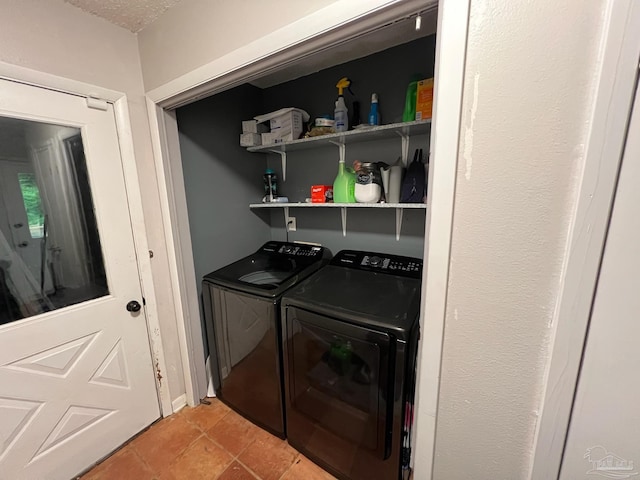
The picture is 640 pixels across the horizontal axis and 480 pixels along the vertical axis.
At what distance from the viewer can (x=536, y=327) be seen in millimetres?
646

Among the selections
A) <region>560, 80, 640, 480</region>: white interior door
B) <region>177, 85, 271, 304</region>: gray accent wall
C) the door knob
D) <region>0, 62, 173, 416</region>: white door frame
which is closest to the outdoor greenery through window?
<region>0, 62, 173, 416</region>: white door frame

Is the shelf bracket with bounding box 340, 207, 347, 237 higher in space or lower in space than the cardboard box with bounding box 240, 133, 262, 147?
lower

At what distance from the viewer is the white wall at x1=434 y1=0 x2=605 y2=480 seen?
21.7 inches

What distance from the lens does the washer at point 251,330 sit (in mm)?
1446

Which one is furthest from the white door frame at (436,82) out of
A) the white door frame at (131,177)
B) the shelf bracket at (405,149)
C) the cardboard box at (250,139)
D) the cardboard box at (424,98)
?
the shelf bracket at (405,149)

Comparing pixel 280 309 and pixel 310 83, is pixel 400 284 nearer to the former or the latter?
pixel 280 309

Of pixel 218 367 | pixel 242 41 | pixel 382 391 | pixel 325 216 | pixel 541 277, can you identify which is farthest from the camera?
pixel 325 216

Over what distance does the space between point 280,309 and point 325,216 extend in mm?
890

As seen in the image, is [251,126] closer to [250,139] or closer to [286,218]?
[250,139]

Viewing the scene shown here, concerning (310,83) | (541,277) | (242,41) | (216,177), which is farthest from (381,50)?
(541,277)

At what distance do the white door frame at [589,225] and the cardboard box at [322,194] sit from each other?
1375 mm

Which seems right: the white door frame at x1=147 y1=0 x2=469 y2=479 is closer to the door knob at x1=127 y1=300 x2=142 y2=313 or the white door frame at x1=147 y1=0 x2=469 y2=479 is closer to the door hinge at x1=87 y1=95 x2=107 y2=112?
the door hinge at x1=87 y1=95 x2=107 y2=112

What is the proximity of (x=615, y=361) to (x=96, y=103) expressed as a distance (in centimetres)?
218

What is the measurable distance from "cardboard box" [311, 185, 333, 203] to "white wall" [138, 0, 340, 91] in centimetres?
94
